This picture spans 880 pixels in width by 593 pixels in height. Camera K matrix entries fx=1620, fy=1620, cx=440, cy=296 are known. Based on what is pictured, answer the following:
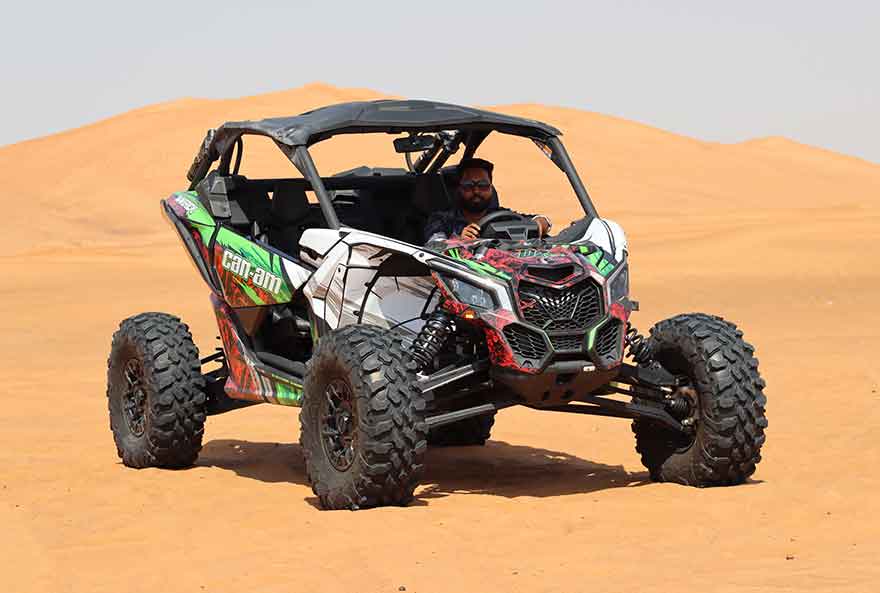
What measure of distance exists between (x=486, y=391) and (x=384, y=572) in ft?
7.48

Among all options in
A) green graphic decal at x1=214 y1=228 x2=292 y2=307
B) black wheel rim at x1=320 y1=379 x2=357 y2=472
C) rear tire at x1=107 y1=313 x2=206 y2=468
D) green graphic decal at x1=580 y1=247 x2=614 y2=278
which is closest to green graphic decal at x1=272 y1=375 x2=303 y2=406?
green graphic decal at x1=214 y1=228 x2=292 y2=307

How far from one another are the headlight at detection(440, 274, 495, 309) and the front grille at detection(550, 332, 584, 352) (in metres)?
0.37

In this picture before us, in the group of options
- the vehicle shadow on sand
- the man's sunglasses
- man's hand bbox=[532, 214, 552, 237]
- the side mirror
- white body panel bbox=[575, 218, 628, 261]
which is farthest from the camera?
the side mirror

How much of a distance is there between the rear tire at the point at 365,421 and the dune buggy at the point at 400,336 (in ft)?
0.03

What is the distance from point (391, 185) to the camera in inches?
448

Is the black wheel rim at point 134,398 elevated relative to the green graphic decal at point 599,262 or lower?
lower

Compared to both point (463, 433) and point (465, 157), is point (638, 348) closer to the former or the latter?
point (465, 157)

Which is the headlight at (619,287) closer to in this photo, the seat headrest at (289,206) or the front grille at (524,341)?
the front grille at (524,341)

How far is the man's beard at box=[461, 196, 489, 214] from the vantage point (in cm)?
977

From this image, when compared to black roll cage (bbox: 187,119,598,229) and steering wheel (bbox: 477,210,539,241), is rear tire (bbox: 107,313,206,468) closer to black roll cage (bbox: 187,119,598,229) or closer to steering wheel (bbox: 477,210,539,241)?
black roll cage (bbox: 187,119,598,229)

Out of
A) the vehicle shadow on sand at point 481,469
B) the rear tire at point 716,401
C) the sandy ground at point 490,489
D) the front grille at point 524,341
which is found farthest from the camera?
the vehicle shadow on sand at point 481,469

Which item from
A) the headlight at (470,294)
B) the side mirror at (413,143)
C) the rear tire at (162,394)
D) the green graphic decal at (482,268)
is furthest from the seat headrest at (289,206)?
the headlight at (470,294)

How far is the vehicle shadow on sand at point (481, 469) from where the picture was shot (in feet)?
31.0

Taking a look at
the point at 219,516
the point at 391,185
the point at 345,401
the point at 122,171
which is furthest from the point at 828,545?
the point at 122,171
